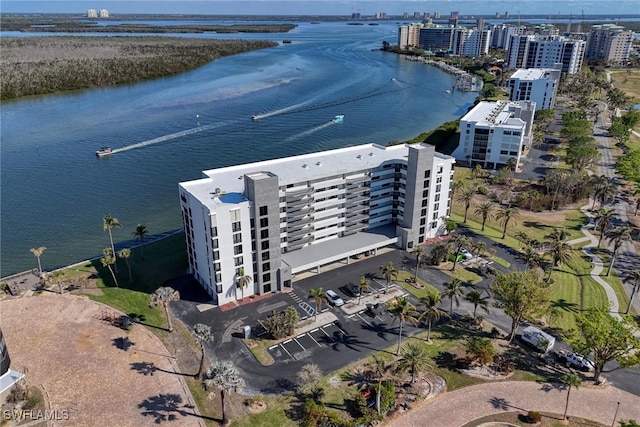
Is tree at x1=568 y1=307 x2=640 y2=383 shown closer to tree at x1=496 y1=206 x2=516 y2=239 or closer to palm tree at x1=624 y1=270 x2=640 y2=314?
palm tree at x1=624 y1=270 x2=640 y2=314

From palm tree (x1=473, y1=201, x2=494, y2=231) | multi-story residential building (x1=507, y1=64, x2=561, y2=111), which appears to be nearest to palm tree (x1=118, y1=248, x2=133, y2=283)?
palm tree (x1=473, y1=201, x2=494, y2=231)

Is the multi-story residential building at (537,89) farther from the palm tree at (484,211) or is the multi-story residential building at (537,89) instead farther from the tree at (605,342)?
the tree at (605,342)

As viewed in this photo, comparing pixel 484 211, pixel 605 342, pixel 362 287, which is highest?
pixel 605 342

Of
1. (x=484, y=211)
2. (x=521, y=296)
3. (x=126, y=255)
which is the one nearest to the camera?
(x=521, y=296)

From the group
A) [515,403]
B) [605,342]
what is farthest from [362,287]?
[605,342]

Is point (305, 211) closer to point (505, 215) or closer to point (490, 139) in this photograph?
point (505, 215)

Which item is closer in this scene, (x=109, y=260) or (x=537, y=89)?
(x=109, y=260)

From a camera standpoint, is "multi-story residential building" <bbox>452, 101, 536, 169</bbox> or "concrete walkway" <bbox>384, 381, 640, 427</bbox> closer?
"concrete walkway" <bbox>384, 381, 640, 427</bbox>

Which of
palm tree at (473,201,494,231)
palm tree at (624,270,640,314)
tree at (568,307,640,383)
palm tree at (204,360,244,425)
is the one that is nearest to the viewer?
palm tree at (204,360,244,425)
